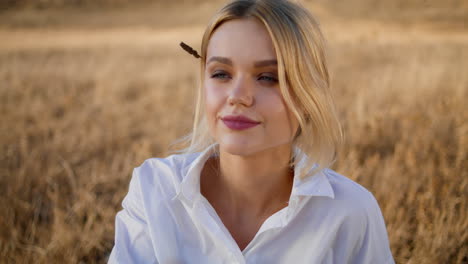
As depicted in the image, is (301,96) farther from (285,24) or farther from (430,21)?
(430,21)

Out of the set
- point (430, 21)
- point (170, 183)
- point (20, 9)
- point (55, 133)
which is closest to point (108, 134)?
point (55, 133)

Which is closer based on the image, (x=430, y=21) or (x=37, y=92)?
(x=37, y=92)

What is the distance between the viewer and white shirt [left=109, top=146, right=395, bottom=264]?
1.40m

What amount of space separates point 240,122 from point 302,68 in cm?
32

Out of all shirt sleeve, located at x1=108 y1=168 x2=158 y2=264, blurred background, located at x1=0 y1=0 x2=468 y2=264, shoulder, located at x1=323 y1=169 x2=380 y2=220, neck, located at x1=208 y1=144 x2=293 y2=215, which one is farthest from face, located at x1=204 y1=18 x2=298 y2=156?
blurred background, located at x1=0 y1=0 x2=468 y2=264

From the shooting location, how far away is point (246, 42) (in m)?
1.46

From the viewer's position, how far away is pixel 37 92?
5891 mm

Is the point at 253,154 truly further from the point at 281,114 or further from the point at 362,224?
the point at 362,224

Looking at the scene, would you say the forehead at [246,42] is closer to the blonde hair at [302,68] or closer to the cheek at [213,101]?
the blonde hair at [302,68]

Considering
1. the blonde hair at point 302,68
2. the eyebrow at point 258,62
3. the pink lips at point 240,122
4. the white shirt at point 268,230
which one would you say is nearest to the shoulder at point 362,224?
the white shirt at point 268,230

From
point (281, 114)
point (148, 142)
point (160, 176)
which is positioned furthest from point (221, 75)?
point (148, 142)

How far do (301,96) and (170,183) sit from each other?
2.10 feet

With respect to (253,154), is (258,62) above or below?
above

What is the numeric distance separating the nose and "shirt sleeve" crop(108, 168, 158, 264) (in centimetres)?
52
